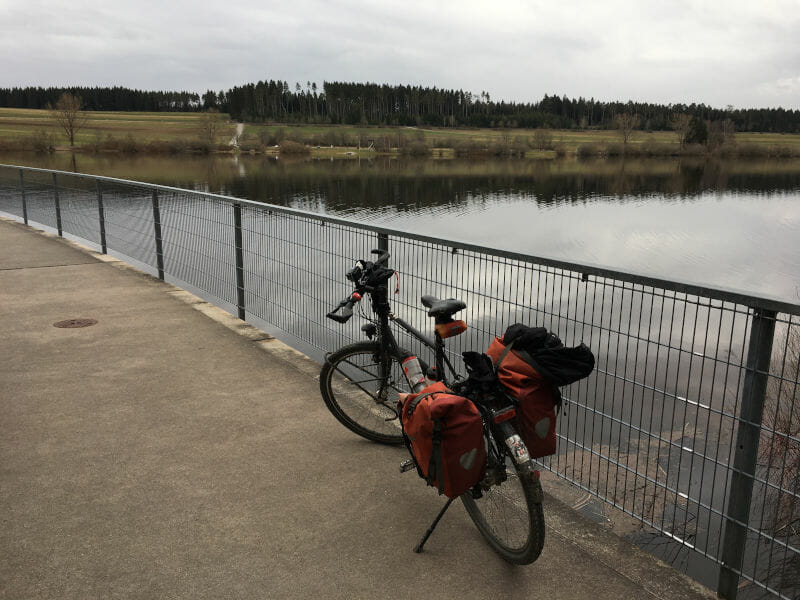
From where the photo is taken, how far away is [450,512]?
348cm

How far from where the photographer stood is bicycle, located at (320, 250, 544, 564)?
9.25ft

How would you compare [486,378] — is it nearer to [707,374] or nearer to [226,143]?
[707,374]

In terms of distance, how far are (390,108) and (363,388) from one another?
6173 inches

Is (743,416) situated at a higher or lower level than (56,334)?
higher

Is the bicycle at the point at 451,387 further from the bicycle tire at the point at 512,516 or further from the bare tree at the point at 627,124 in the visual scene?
the bare tree at the point at 627,124

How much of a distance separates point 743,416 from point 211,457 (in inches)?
109

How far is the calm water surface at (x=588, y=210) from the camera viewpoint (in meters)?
26.8

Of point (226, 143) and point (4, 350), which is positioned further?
point (226, 143)

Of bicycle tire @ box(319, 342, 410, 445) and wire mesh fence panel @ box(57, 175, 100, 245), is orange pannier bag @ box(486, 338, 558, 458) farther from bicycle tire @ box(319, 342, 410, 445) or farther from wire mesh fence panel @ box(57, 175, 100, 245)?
wire mesh fence panel @ box(57, 175, 100, 245)

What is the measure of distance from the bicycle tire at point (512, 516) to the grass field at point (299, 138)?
9014 cm

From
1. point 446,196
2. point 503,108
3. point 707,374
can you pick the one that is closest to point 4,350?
point 707,374

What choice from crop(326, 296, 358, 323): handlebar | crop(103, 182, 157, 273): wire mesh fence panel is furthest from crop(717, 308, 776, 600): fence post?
crop(103, 182, 157, 273): wire mesh fence panel

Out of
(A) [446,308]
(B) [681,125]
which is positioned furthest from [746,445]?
(B) [681,125]

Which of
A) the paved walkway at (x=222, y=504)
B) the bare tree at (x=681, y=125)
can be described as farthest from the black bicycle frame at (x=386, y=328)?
the bare tree at (x=681, y=125)
